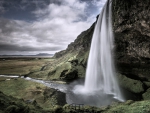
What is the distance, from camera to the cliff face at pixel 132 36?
80.1 ft

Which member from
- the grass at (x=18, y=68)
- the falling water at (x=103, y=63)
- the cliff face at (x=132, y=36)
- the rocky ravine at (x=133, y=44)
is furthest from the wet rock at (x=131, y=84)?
the grass at (x=18, y=68)

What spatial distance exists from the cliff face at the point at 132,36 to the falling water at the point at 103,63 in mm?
2223

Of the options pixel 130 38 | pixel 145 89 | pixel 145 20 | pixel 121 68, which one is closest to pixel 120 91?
pixel 145 89

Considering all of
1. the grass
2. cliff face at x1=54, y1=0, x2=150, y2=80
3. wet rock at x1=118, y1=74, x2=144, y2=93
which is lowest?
wet rock at x1=118, y1=74, x2=144, y2=93

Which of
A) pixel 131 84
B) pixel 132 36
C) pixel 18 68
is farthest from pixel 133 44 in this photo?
pixel 18 68

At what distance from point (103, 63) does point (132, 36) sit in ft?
36.2

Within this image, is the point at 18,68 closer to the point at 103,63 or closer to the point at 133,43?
the point at 103,63

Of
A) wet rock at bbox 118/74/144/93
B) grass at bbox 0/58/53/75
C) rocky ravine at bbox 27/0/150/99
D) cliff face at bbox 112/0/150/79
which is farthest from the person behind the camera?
grass at bbox 0/58/53/75

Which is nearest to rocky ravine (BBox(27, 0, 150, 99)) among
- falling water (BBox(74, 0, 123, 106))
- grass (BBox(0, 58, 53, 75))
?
falling water (BBox(74, 0, 123, 106))

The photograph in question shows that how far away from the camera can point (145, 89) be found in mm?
27703

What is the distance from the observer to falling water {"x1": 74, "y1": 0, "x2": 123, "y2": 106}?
3289 centimetres

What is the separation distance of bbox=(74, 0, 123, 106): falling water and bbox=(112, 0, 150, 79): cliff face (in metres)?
2.22

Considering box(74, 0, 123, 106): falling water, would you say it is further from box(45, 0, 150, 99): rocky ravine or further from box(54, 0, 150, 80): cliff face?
box(54, 0, 150, 80): cliff face

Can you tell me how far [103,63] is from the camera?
115 ft
